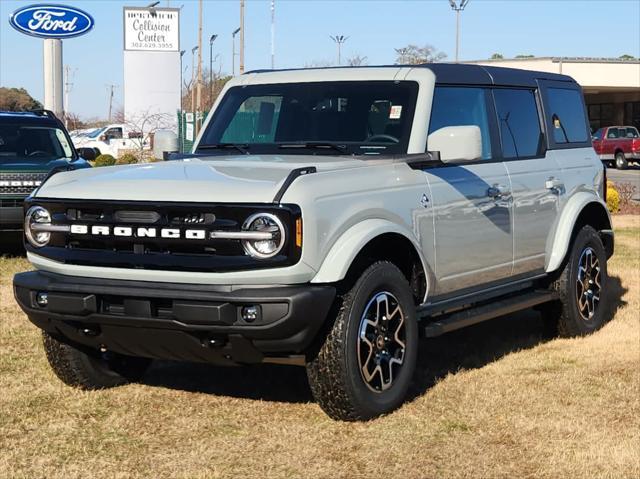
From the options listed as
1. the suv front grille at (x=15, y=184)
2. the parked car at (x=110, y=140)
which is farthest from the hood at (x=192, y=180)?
the parked car at (x=110, y=140)

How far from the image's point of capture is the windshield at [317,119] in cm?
618

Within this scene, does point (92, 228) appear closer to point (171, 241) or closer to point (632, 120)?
point (171, 241)

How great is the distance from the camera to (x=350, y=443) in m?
5.12

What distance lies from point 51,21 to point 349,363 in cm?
2720

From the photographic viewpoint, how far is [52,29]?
98.5ft

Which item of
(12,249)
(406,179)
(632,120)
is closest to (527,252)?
(406,179)

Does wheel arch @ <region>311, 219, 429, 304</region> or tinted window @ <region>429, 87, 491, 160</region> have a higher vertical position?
tinted window @ <region>429, 87, 491, 160</region>

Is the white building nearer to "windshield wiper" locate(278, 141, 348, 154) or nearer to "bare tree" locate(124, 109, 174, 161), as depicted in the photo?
"bare tree" locate(124, 109, 174, 161)

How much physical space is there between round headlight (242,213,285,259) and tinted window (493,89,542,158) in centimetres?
262

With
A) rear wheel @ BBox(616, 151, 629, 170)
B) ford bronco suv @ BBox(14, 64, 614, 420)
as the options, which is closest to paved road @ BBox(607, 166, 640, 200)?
rear wheel @ BBox(616, 151, 629, 170)

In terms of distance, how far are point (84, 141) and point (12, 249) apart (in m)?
34.2

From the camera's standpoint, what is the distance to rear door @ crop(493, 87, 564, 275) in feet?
22.8

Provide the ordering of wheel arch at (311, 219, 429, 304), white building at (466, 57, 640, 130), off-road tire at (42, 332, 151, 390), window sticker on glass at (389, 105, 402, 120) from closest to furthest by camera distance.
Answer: wheel arch at (311, 219, 429, 304)
off-road tire at (42, 332, 151, 390)
window sticker on glass at (389, 105, 402, 120)
white building at (466, 57, 640, 130)

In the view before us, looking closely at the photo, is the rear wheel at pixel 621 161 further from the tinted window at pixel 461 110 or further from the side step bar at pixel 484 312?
the tinted window at pixel 461 110
